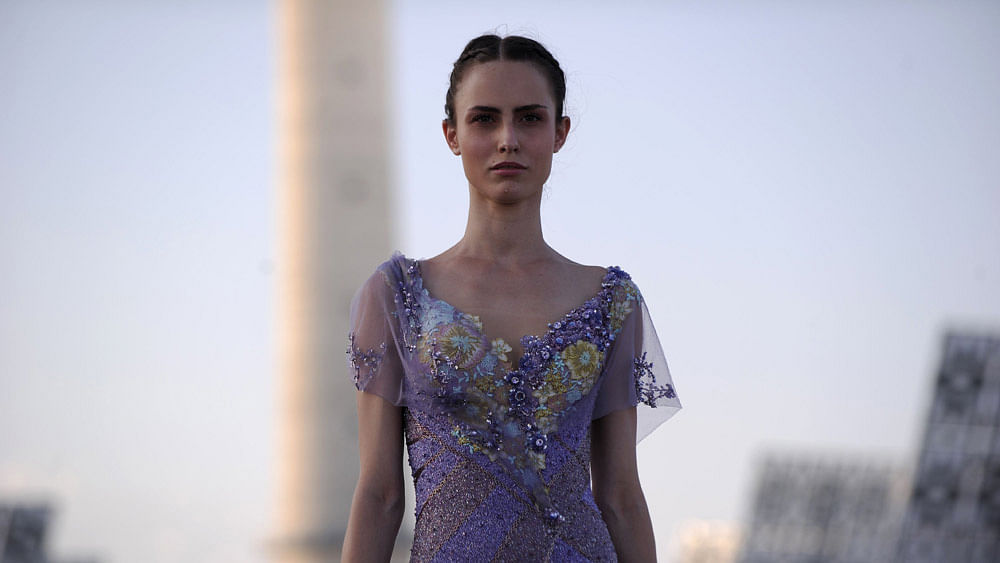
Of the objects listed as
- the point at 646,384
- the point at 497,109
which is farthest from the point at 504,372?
the point at 497,109

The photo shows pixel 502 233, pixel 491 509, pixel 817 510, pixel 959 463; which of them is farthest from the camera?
pixel 817 510

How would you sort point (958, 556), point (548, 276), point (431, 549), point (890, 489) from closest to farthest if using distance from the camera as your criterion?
point (431, 549) → point (548, 276) → point (958, 556) → point (890, 489)

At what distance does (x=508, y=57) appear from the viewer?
3.09 metres

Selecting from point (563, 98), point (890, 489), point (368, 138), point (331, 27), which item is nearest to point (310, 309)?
point (368, 138)

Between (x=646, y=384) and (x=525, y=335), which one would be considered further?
(x=646, y=384)

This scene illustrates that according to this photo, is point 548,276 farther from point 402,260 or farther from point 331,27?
point 331,27

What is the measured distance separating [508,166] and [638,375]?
0.49 m

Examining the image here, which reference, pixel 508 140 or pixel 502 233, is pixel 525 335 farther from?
pixel 508 140

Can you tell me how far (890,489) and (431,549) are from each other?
2584 centimetres

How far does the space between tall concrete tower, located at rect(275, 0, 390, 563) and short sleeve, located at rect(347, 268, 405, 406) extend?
78.5 feet

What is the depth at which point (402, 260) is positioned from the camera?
3.14 metres

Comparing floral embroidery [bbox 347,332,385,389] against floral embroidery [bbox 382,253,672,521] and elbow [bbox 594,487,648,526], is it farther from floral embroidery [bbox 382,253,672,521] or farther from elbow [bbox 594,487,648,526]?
elbow [bbox 594,487,648,526]

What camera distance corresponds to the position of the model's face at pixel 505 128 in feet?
10.0

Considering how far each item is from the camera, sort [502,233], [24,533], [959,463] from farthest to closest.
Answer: [24,533] < [959,463] < [502,233]
